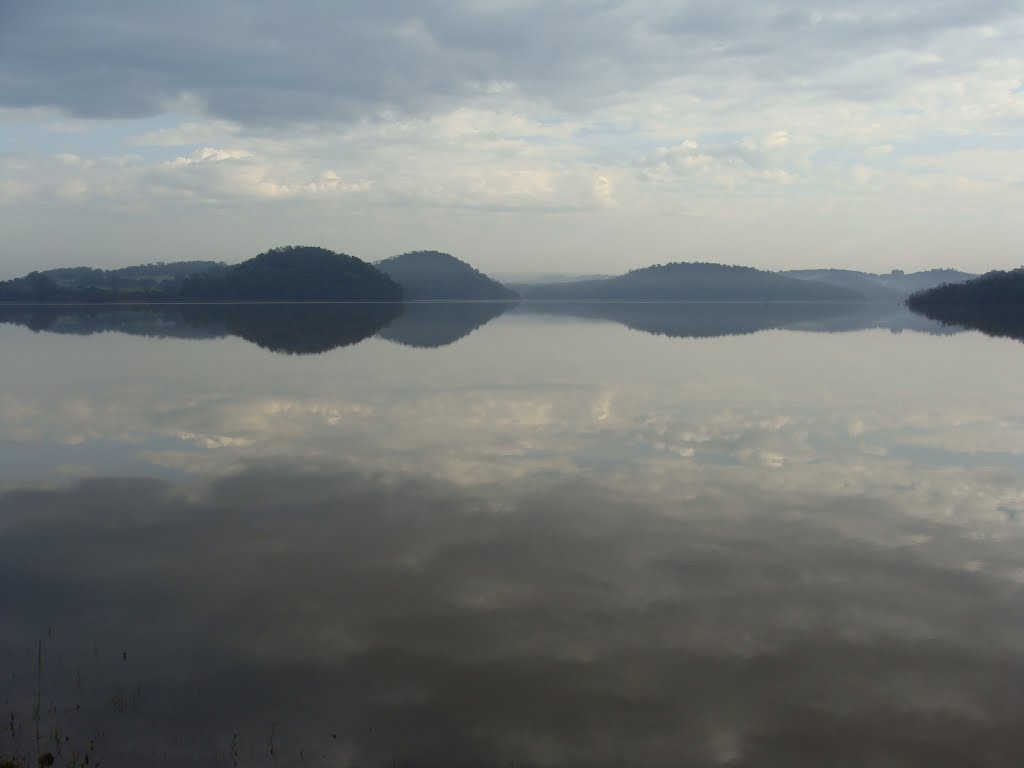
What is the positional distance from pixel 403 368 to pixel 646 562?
34717 mm

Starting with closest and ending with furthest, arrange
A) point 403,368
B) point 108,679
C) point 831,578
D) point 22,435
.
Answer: point 108,679, point 831,578, point 22,435, point 403,368

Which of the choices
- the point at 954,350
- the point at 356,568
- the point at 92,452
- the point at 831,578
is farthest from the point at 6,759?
the point at 954,350

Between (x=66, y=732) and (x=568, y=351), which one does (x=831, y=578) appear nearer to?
(x=66, y=732)

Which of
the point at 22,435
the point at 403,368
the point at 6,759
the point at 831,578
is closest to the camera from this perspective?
the point at 6,759

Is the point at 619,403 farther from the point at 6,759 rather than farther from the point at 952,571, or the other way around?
the point at 6,759

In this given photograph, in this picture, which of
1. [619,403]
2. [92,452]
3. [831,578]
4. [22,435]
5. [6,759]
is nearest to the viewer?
[6,759]

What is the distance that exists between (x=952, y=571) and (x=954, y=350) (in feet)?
185

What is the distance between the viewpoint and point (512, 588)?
13867 millimetres

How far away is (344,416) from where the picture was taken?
3089 centimetres

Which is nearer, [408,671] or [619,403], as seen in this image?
[408,671]

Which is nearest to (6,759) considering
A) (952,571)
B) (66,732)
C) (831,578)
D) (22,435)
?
(66,732)

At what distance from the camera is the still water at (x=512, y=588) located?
9.70 m

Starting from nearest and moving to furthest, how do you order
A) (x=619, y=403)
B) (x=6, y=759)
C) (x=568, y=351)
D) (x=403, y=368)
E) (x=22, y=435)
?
(x=6, y=759) < (x=22, y=435) < (x=619, y=403) < (x=403, y=368) < (x=568, y=351)

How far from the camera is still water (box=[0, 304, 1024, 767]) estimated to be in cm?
970
